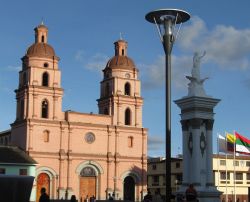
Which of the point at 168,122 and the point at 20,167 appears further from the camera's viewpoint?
the point at 20,167

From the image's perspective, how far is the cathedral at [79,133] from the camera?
66312mm

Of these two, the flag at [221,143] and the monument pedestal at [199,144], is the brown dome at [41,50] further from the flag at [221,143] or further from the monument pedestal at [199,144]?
the monument pedestal at [199,144]

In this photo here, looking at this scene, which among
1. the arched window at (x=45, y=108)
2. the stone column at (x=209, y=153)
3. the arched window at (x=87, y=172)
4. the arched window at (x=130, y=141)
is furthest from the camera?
the arched window at (x=130, y=141)

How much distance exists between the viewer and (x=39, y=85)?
224 feet

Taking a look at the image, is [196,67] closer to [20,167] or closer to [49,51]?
[20,167]

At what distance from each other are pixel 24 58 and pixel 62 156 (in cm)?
1359

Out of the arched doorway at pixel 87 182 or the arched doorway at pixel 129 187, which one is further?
the arched doorway at pixel 129 187

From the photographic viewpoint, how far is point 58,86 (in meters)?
69.6

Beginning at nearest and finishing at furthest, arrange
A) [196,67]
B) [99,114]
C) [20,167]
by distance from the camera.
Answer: [196,67], [20,167], [99,114]

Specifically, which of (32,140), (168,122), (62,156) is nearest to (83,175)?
(62,156)

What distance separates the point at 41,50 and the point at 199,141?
4262 cm

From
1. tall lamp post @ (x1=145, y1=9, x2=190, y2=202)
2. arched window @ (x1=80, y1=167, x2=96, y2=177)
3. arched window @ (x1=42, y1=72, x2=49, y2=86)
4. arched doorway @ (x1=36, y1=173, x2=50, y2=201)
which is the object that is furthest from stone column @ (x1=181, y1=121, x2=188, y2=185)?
arched window @ (x1=42, y1=72, x2=49, y2=86)

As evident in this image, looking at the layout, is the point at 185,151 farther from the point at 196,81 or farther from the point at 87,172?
the point at 87,172

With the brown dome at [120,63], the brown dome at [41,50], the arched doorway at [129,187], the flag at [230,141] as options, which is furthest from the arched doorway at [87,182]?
the flag at [230,141]
